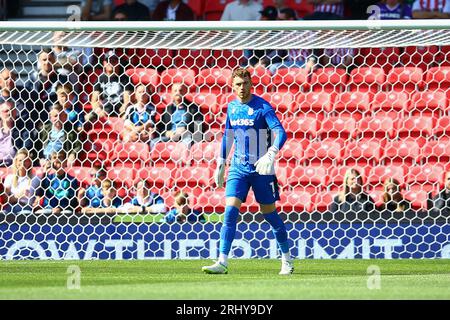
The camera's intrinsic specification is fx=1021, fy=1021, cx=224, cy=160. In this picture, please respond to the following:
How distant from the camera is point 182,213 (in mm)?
11203

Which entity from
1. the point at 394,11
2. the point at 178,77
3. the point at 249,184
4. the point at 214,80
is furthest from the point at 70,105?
the point at 394,11

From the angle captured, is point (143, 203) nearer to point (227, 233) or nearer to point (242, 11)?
point (227, 233)

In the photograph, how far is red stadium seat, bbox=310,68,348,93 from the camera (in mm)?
12531

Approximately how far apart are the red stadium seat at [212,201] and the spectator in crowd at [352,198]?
138cm

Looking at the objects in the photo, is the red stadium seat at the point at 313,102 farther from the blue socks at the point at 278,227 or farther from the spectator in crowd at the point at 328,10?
the blue socks at the point at 278,227

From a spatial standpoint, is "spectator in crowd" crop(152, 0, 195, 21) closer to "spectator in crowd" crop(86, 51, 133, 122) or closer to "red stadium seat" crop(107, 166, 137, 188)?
"spectator in crowd" crop(86, 51, 133, 122)

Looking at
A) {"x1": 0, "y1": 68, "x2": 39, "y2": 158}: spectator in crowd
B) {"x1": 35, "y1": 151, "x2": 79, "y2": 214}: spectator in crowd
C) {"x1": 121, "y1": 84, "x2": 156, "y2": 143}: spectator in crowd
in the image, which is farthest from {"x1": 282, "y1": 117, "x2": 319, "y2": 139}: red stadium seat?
{"x1": 0, "y1": 68, "x2": 39, "y2": 158}: spectator in crowd

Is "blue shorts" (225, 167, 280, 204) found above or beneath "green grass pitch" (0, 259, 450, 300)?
above

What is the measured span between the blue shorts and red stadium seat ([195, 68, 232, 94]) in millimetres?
3974

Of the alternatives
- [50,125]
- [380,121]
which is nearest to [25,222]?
[50,125]

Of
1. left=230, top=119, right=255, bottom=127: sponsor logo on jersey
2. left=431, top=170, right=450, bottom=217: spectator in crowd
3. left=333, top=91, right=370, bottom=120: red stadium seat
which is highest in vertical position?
left=230, top=119, right=255, bottom=127: sponsor logo on jersey

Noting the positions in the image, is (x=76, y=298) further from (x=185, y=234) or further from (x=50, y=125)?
(x=50, y=125)

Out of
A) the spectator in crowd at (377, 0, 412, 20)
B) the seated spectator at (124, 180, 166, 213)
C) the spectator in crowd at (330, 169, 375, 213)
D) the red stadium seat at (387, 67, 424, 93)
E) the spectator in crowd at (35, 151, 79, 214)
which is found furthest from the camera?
the spectator in crowd at (377, 0, 412, 20)

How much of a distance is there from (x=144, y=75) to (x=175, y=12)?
2.51 metres
